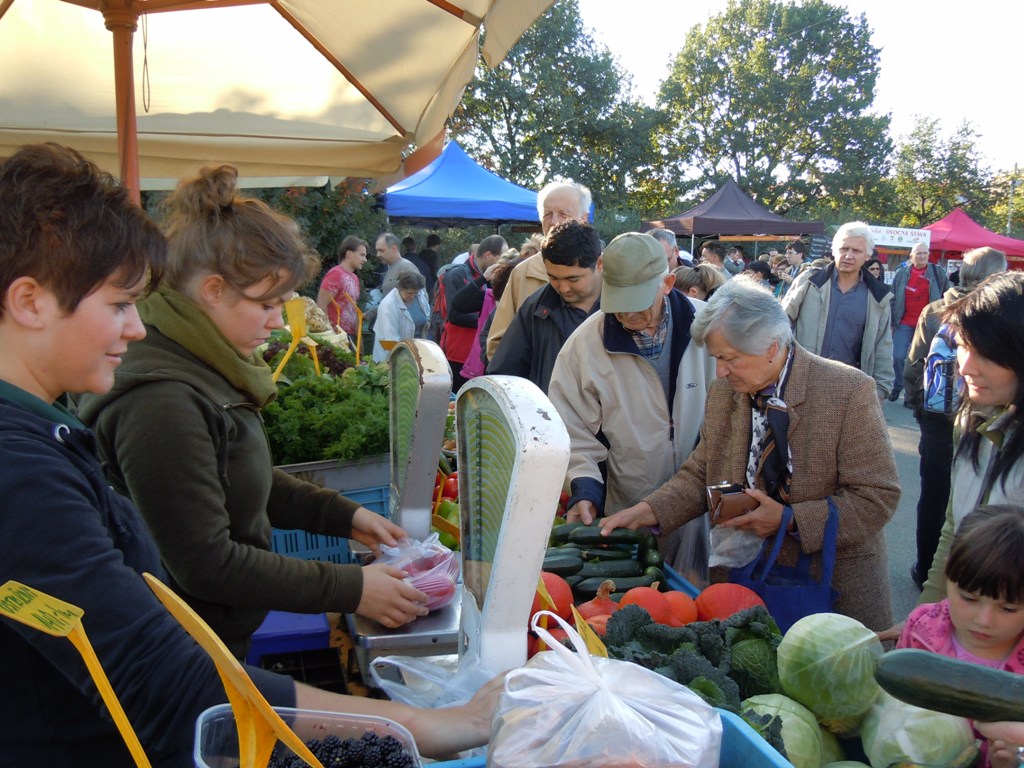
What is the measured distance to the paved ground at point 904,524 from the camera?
483cm

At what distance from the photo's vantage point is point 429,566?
1911mm

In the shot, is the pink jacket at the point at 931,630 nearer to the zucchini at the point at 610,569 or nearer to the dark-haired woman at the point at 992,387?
the dark-haired woman at the point at 992,387

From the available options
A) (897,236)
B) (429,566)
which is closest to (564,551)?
(429,566)

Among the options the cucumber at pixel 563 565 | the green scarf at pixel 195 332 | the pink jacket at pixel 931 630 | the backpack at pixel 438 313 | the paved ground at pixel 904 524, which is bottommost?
the paved ground at pixel 904 524

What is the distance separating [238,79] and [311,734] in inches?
136

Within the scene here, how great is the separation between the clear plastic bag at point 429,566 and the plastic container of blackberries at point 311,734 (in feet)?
2.43

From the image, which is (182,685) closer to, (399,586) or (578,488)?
(399,586)

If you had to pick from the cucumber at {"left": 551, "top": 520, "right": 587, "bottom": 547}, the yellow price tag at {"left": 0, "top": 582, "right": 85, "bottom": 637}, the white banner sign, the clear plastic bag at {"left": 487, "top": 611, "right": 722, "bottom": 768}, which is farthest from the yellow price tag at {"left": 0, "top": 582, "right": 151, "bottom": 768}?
the white banner sign

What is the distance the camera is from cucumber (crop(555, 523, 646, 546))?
2.46 m

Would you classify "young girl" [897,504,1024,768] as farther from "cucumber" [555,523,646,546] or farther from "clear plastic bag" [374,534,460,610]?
"clear plastic bag" [374,534,460,610]

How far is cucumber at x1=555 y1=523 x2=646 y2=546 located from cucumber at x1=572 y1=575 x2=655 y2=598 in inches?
7.1

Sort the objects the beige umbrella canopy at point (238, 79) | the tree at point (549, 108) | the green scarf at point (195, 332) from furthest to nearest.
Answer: the tree at point (549, 108), the beige umbrella canopy at point (238, 79), the green scarf at point (195, 332)

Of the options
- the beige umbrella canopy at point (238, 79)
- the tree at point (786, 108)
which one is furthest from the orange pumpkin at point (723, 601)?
the tree at point (786, 108)

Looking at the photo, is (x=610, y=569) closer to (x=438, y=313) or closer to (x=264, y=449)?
(x=264, y=449)
